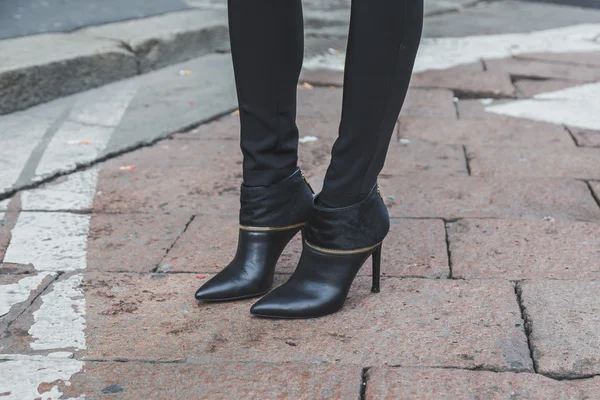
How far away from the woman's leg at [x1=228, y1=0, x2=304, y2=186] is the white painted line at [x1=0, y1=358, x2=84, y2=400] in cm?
47

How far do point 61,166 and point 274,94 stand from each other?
1077mm

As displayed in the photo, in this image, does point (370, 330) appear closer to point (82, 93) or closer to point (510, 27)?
point (82, 93)

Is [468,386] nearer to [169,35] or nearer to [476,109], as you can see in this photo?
[476,109]

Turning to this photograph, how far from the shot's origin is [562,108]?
302 cm

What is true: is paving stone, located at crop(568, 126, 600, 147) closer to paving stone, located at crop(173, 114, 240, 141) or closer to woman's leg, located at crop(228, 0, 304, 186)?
paving stone, located at crop(173, 114, 240, 141)

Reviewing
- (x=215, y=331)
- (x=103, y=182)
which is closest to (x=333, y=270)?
(x=215, y=331)

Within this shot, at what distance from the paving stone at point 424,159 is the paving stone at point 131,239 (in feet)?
2.33

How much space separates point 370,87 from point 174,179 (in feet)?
3.39

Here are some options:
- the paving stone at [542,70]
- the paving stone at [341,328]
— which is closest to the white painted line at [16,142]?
the paving stone at [341,328]

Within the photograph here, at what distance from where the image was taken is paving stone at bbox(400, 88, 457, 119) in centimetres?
299

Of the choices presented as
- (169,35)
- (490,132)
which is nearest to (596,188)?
(490,132)

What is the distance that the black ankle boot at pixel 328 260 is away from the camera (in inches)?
54.3

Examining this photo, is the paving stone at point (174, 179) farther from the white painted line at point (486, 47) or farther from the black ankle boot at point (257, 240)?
the white painted line at point (486, 47)

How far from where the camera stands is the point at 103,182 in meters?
2.19
